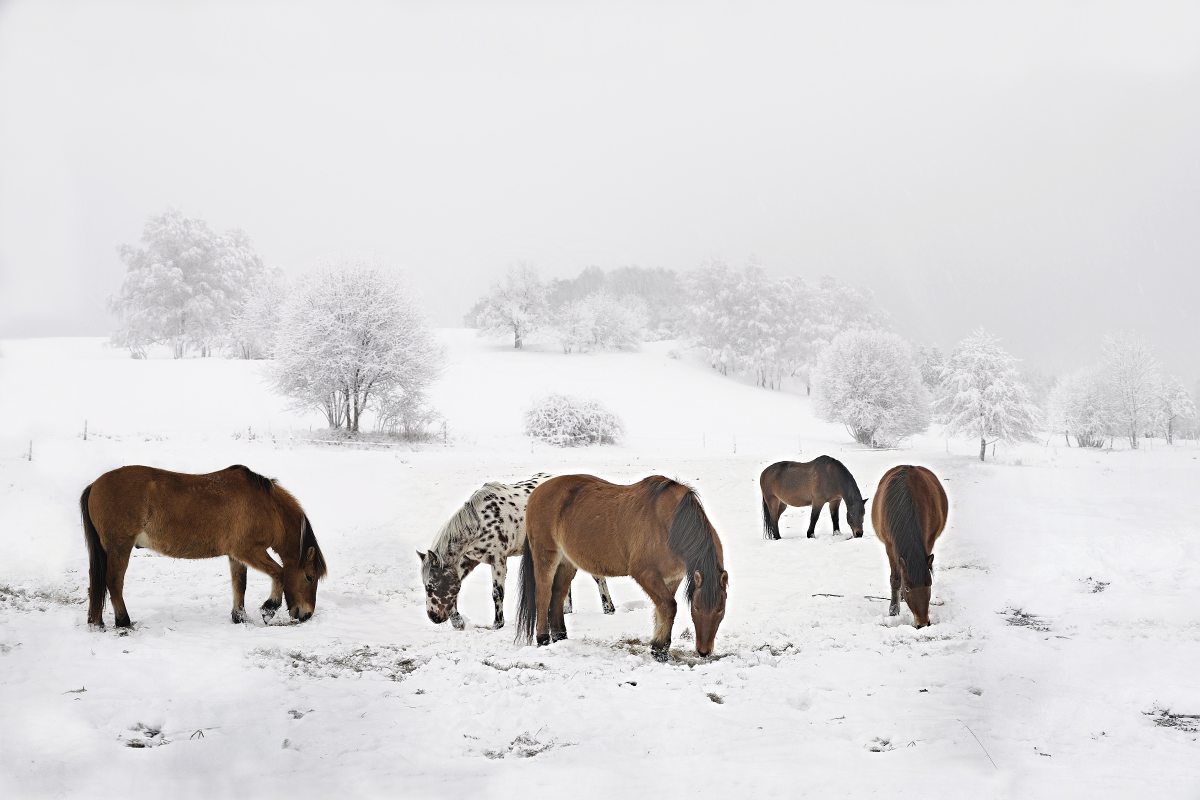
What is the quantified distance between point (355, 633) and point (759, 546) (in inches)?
253

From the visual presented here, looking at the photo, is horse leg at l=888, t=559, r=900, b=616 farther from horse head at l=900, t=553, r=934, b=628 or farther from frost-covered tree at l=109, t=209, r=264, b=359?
frost-covered tree at l=109, t=209, r=264, b=359

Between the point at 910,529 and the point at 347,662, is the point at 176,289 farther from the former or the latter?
the point at 910,529

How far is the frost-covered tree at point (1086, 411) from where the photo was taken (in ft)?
64.0

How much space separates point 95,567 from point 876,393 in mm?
22292

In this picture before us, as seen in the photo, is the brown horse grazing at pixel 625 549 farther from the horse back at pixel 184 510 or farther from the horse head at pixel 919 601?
the horse back at pixel 184 510

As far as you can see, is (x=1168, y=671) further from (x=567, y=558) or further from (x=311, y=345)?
(x=311, y=345)

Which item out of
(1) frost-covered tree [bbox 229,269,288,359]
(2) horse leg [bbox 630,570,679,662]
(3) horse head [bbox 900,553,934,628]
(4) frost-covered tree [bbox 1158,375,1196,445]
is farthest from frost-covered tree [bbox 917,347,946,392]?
(1) frost-covered tree [bbox 229,269,288,359]

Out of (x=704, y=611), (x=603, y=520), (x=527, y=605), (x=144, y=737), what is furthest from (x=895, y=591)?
(x=144, y=737)

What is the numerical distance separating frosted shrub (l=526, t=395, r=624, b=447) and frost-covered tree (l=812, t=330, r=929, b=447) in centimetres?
826

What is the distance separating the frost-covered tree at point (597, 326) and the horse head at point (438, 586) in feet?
114

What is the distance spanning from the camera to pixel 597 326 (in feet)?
140

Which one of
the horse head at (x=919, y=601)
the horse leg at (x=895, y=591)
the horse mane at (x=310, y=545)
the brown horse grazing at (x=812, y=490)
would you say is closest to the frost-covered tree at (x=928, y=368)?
the brown horse grazing at (x=812, y=490)

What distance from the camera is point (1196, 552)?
310 inches

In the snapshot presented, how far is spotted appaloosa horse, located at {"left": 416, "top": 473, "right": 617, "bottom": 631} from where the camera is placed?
6.81 meters
